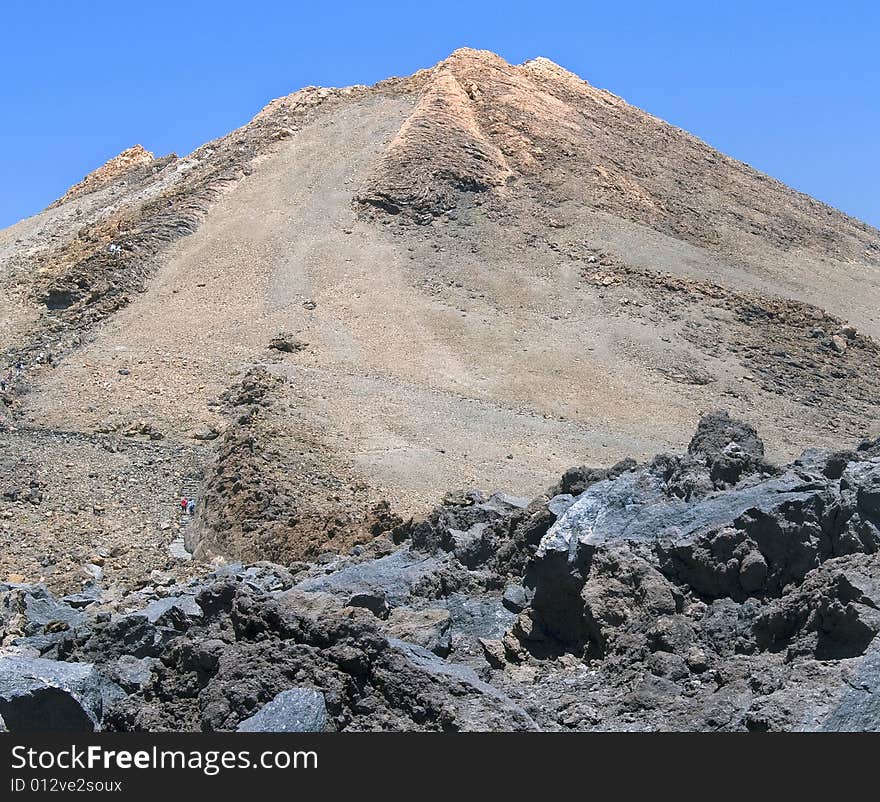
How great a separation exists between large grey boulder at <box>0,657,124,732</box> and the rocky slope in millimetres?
26

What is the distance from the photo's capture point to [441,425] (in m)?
26.6

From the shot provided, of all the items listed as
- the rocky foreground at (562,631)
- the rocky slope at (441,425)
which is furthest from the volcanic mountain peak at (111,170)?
the rocky foreground at (562,631)

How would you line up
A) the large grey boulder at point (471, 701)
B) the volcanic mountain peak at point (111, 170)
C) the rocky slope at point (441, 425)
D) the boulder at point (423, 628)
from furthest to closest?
the volcanic mountain peak at point (111, 170) → the boulder at point (423, 628) → the rocky slope at point (441, 425) → the large grey boulder at point (471, 701)

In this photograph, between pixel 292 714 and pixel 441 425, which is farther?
pixel 441 425

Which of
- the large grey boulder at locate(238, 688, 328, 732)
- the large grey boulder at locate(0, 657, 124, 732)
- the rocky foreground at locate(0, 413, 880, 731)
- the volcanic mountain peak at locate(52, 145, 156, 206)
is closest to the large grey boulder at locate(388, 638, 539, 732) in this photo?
the rocky foreground at locate(0, 413, 880, 731)

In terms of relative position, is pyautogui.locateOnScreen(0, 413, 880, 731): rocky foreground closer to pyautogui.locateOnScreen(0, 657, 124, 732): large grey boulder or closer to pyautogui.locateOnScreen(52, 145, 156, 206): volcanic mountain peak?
pyautogui.locateOnScreen(0, 657, 124, 732): large grey boulder

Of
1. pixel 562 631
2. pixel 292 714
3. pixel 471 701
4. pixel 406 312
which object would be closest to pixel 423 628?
pixel 562 631

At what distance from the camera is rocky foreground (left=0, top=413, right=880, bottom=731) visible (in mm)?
7871

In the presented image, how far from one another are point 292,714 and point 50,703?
159 cm

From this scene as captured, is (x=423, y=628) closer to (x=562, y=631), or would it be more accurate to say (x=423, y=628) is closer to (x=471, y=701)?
(x=562, y=631)

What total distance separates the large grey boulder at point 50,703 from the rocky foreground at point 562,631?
13 millimetres

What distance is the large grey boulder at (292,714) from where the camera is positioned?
7312mm

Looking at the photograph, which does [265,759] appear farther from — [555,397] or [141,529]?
[555,397]

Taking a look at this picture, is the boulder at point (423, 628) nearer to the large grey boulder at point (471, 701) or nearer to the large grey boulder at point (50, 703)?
the large grey boulder at point (471, 701)
